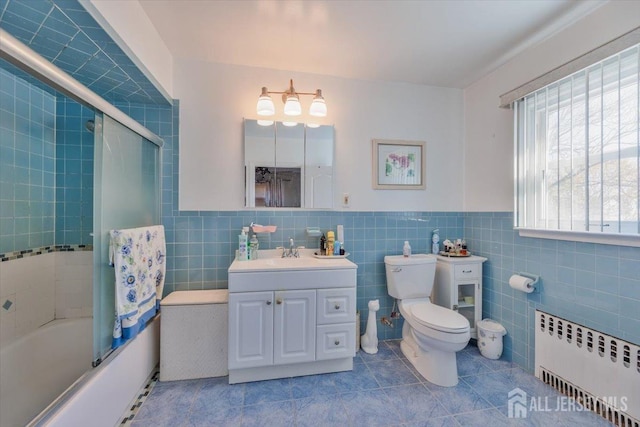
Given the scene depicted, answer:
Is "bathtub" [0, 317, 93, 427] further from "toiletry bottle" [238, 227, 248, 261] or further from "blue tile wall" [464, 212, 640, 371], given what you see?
"blue tile wall" [464, 212, 640, 371]

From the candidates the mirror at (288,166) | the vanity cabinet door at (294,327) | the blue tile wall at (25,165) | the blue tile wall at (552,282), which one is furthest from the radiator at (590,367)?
the blue tile wall at (25,165)

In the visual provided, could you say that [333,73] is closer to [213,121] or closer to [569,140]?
[213,121]

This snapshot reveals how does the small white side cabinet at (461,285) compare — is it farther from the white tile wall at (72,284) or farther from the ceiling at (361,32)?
the white tile wall at (72,284)

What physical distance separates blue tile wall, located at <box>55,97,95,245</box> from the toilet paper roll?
307cm

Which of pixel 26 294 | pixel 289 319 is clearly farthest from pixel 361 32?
pixel 26 294

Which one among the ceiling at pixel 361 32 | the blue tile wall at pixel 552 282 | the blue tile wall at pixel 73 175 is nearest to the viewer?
the blue tile wall at pixel 552 282

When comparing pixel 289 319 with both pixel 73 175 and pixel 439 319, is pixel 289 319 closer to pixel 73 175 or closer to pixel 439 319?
pixel 439 319

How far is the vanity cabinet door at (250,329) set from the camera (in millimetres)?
1768

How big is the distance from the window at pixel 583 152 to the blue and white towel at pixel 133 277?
2.56 metres

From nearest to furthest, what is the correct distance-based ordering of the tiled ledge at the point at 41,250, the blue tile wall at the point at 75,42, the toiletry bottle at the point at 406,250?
1. the blue tile wall at the point at 75,42
2. the tiled ledge at the point at 41,250
3. the toiletry bottle at the point at 406,250

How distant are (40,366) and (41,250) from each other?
738 mm

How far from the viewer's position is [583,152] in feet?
5.38

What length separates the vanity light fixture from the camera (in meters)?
2.06

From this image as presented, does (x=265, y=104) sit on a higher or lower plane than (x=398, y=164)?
higher
